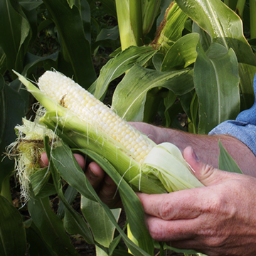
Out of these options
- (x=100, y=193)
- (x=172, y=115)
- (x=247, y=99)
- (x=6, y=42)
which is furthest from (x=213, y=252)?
(x=6, y=42)

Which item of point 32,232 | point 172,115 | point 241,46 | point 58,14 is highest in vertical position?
point 58,14

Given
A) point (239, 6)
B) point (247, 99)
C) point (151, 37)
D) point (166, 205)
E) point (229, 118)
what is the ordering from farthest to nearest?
1. point (151, 37)
2. point (239, 6)
3. point (247, 99)
4. point (229, 118)
5. point (166, 205)

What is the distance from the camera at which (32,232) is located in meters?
1.46

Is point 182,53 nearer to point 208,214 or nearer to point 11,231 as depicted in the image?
point 208,214

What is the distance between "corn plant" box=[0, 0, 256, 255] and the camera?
0.72m

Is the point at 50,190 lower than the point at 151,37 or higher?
lower

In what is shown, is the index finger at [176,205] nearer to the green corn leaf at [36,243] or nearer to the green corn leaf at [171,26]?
the green corn leaf at [171,26]

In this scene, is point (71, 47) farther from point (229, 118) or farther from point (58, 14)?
point (229, 118)

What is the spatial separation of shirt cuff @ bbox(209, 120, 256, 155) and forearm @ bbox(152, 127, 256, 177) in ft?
0.05

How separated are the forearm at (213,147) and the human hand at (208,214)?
0.26m

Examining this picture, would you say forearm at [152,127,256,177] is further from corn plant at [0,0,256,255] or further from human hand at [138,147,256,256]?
human hand at [138,147,256,256]

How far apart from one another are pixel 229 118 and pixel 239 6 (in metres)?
0.61

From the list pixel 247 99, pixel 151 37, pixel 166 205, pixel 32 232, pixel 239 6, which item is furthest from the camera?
pixel 151 37

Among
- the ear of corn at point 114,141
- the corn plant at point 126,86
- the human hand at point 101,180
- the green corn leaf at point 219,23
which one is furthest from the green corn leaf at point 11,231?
Answer: the green corn leaf at point 219,23
